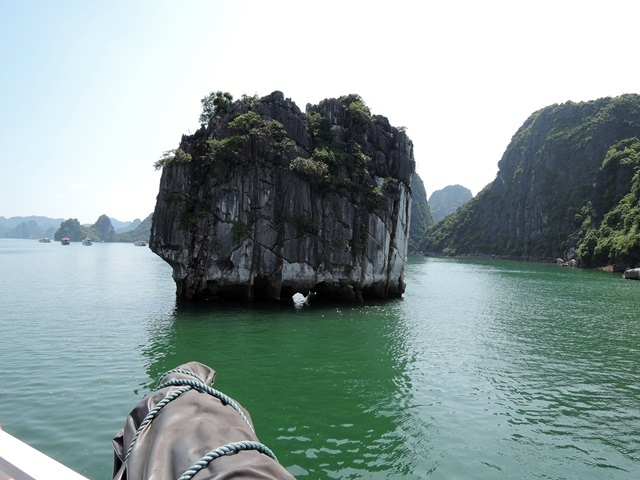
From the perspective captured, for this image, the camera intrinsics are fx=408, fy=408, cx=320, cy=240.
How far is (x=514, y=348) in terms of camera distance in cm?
2131

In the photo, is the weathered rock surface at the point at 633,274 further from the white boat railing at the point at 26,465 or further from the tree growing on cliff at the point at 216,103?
the white boat railing at the point at 26,465

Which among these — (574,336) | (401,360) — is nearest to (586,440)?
(401,360)

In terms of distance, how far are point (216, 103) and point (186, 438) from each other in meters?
36.6

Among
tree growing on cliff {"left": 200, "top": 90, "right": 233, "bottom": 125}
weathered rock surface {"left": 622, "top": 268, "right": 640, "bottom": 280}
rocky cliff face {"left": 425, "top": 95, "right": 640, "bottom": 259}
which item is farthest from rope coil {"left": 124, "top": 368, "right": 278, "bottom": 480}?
rocky cliff face {"left": 425, "top": 95, "right": 640, "bottom": 259}

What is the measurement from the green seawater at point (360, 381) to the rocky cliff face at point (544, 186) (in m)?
96.5

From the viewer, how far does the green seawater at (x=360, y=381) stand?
10.2 m

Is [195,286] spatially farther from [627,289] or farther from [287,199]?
[627,289]

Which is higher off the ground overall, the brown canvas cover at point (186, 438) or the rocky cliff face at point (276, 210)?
the rocky cliff face at point (276, 210)

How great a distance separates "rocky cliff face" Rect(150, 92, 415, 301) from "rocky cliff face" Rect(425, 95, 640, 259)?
8906cm

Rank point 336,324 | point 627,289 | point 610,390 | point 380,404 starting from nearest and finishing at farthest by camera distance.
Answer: point 380,404 → point 610,390 → point 336,324 → point 627,289

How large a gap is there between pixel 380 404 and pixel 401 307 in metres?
20.0

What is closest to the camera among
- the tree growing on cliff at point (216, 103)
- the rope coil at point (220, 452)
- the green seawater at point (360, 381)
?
the rope coil at point (220, 452)

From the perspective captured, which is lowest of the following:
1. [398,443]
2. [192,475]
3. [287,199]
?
[398,443]

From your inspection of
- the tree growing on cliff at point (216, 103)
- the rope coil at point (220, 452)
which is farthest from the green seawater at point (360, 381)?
the tree growing on cliff at point (216, 103)
